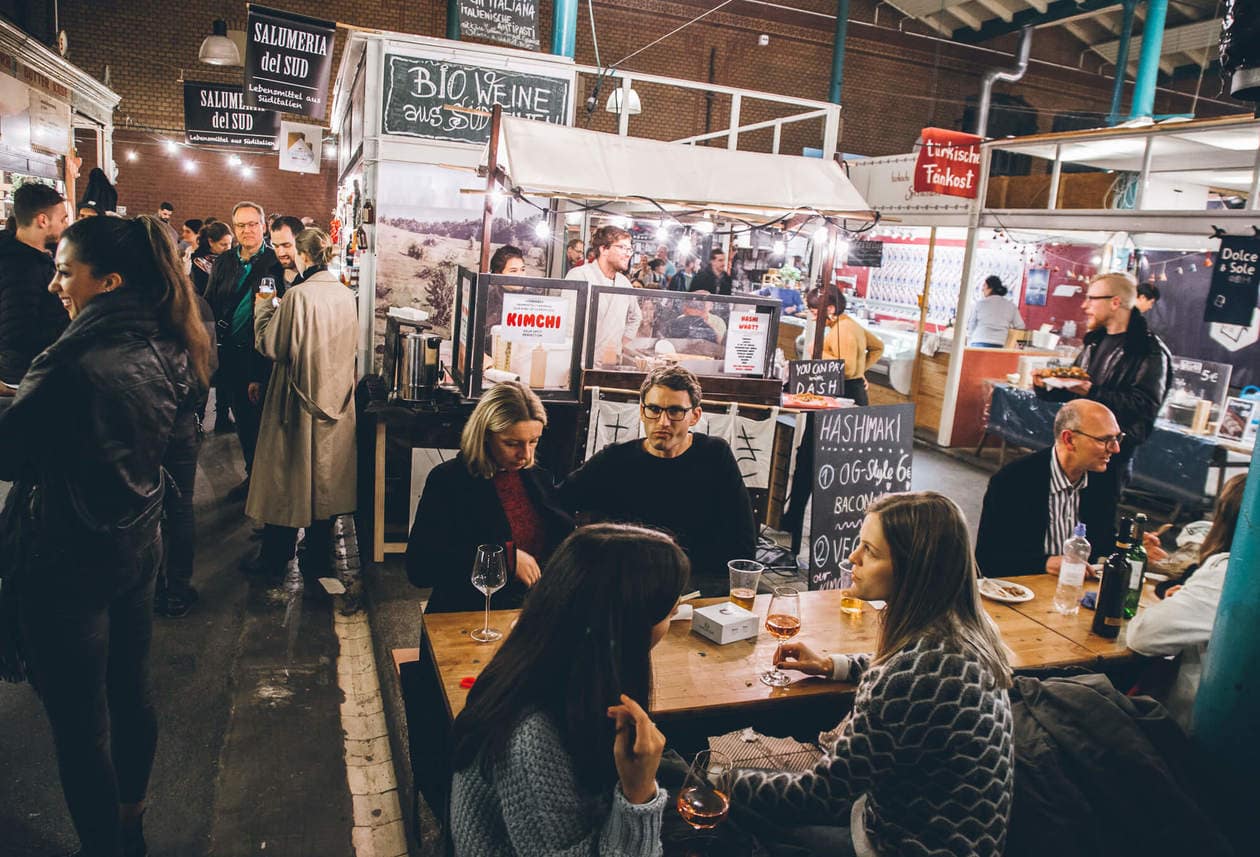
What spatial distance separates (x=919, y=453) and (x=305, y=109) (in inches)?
318

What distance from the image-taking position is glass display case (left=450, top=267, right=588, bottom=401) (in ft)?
17.1

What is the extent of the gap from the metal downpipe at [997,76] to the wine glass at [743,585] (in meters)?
18.2

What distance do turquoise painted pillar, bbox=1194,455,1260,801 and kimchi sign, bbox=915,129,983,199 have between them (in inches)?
361

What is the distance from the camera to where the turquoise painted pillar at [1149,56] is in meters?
13.2

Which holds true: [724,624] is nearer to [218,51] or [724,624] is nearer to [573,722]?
[573,722]

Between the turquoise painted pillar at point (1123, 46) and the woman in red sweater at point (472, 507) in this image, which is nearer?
the woman in red sweater at point (472, 507)

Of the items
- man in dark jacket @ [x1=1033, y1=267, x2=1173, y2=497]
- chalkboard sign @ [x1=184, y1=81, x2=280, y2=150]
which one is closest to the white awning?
man in dark jacket @ [x1=1033, y1=267, x2=1173, y2=497]

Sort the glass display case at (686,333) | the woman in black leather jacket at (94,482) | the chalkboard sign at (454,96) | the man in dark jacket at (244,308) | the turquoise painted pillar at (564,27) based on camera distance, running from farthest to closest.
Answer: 1. the turquoise painted pillar at (564,27)
2. the chalkboard sign at (454,96)
3. the man in dark jacket at (244,308)
4. the glass display case at (686,333)
5. the woman in black leather jacket at (94,482)

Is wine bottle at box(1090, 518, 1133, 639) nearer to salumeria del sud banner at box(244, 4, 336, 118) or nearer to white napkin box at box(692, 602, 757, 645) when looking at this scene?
white napkin box at box(692, 602, 757, 645)

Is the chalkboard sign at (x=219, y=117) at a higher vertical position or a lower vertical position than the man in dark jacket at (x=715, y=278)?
higher

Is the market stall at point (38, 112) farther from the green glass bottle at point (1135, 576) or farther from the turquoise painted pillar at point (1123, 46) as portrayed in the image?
the turquoise painted pillar at point (1123, 46)

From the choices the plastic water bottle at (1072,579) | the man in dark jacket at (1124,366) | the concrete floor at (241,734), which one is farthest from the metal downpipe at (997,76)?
the concrete floor at (241,734)

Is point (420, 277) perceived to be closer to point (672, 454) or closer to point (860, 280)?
point (672, 454)

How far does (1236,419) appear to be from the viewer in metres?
7.74
